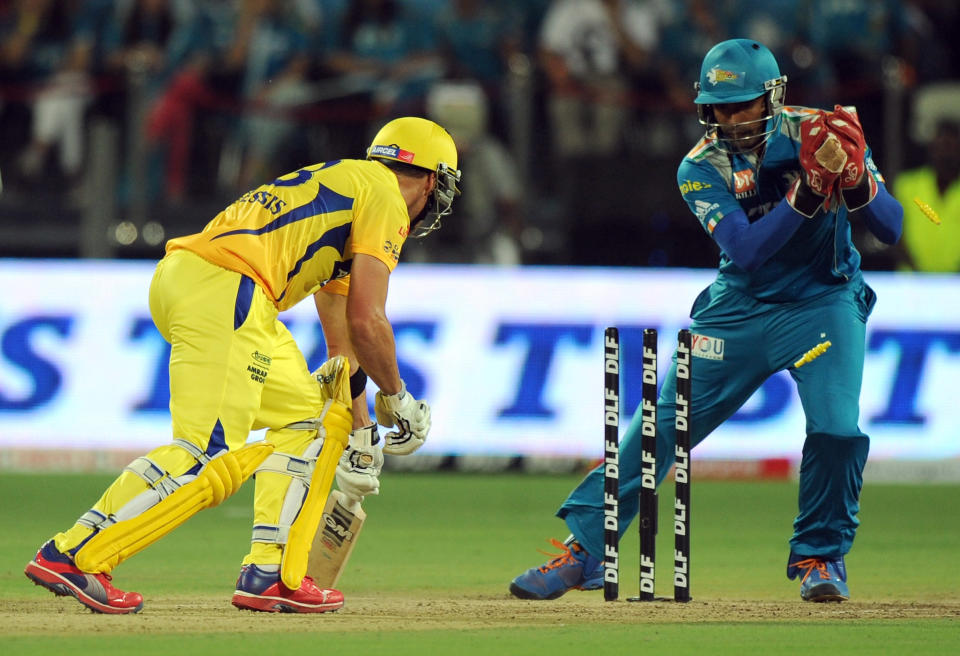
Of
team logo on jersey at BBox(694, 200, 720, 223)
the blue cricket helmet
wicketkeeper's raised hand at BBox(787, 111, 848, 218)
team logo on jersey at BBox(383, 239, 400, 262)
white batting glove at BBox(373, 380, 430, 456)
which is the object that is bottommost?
white batting glove at BBox(373, 380, 430, 456)

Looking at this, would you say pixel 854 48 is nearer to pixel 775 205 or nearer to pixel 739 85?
pixel 775 205

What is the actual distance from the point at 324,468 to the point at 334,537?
48 centimetres

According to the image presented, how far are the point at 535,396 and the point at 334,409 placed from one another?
5.76 m

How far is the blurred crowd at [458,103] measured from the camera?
1399cm

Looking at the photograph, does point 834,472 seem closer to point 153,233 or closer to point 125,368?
point 125,368

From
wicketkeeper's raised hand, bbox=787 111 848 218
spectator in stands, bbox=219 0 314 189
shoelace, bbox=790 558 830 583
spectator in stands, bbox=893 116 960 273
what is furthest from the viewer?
spectator in stands, bbox=219 0 314 189

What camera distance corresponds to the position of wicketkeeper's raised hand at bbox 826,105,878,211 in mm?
6777

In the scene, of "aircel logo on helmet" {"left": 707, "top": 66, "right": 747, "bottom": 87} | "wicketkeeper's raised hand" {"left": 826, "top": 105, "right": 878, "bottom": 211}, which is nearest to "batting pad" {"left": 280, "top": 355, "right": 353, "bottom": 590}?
"aircel logo on helmet" {"left": 707, "top": 66, "right": 747, "bottom": 87}

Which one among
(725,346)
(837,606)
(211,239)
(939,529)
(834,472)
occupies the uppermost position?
(211,239)

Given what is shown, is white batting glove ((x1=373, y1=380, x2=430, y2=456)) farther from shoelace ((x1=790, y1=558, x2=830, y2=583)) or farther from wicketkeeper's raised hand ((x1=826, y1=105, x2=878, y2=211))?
wicketkeeper's raised hand ((x1=826, y1=105, x2=878, y2=211))

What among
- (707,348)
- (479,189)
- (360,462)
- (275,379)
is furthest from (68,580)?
(479,189)

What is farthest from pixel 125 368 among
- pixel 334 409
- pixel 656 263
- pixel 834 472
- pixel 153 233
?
pixel 834 472

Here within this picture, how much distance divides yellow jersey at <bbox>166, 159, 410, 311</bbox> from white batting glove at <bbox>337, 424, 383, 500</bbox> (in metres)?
0.65

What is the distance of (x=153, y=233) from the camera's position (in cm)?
1414
